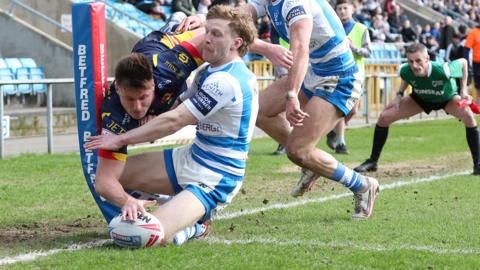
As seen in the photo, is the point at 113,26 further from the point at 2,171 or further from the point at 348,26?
the point at 2,171

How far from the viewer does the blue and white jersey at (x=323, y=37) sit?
784cm

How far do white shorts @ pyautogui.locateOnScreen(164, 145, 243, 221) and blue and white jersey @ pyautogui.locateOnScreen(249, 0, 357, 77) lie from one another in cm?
162

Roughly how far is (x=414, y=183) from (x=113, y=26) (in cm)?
1303

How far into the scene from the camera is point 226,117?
6.50 m

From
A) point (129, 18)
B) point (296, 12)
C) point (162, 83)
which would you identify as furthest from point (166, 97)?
point (129, 18)

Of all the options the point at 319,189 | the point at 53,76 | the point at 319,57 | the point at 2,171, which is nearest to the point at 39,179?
the point at 2,171

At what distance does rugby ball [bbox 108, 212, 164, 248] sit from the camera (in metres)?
6.20

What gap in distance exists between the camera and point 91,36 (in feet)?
22.6

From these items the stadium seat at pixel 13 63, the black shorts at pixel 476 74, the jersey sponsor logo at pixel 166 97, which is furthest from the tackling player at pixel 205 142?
the black shorts at pixel 476 74

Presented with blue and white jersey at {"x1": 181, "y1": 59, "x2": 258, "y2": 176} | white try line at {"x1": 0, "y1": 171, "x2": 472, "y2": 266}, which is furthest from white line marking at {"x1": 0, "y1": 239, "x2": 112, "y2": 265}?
blue and white jersey at {"x1": 181, "y1": 59, "x2": 258, "y2": 176}

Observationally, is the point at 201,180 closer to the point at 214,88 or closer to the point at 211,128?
the point at 211,128

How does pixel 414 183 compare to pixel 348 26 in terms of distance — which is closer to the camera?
pixel 414 183

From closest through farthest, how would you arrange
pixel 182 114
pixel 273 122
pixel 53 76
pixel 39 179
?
pixel 182 114 < pixel 273 122 < pixel 39 179 < pixel 53 76

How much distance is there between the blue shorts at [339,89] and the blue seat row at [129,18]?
13895mm
